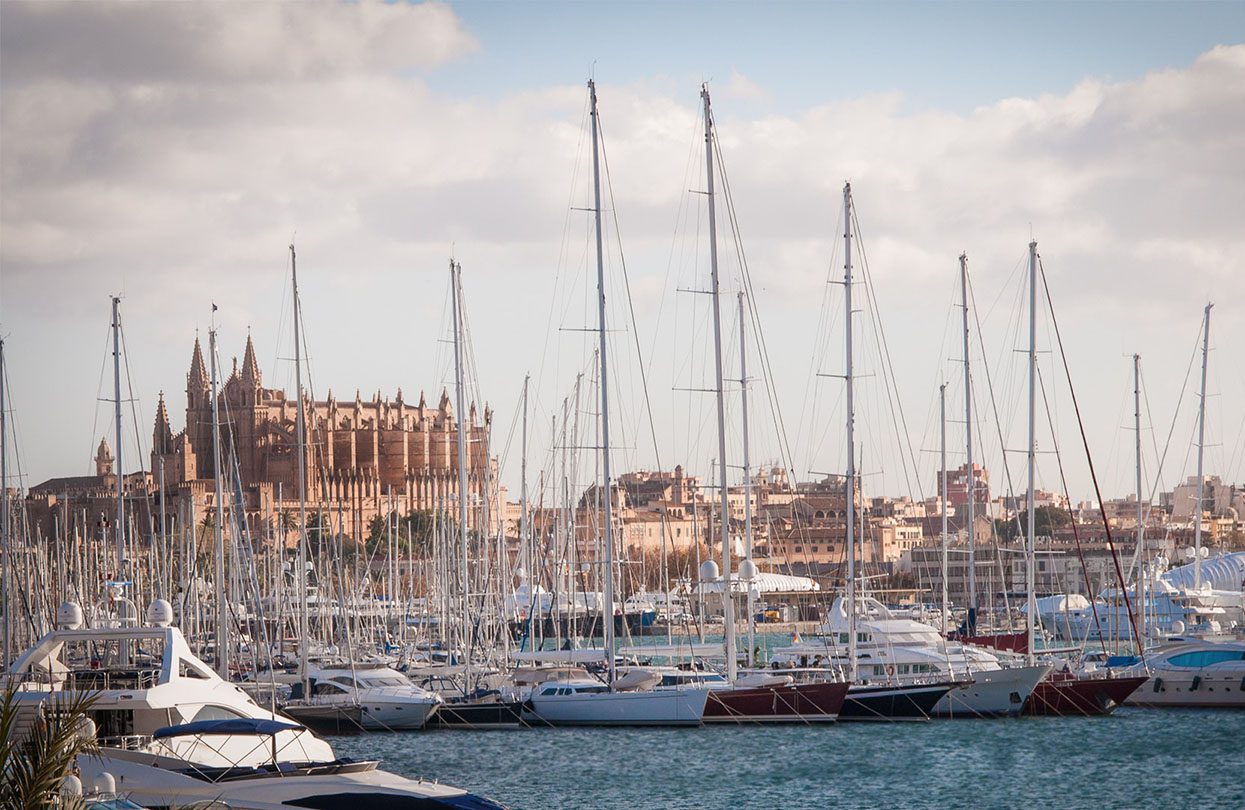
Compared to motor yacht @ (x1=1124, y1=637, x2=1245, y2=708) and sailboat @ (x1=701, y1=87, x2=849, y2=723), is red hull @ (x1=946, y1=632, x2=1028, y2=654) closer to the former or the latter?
motor yacht @ (x1=1124, y1=637, x2=1245, y2=708)

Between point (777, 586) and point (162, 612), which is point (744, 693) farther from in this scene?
point (777, 586)

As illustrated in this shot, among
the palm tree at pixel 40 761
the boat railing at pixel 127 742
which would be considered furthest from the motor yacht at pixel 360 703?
the palm tree at pixel 40 761

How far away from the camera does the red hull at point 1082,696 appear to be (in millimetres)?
38406

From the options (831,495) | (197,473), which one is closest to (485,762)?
(831,495)

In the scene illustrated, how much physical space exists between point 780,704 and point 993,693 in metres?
4.72

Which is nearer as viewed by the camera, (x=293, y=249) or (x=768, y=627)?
(x=293, y=249)

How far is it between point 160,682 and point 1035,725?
2072 centimetres

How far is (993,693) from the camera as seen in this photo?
37188 millimetres

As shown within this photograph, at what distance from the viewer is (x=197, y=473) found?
552 ft

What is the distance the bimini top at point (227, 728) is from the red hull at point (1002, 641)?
2724cm

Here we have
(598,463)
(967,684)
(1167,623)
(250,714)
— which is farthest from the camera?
(1167,623)

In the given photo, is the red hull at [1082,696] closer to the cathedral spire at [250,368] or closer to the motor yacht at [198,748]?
the motor yacht at [198,748]

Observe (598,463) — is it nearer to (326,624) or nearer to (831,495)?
(326,624)

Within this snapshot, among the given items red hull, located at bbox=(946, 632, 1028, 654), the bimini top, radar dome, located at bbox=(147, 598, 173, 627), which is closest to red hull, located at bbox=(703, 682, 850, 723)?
red hull, located at bbox=(946, 632, 1028, 654)
